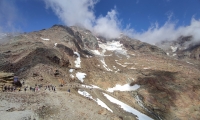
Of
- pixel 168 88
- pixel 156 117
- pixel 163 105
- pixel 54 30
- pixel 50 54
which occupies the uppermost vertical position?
pixel 54 30

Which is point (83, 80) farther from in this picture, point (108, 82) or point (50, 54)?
point (50, 54)

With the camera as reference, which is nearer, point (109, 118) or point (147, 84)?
point (109, 118)

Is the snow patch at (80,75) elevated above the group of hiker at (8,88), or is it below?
above

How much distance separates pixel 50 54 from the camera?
77.8 metres

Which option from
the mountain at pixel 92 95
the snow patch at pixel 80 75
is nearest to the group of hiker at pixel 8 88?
the mountain at pixel 92 95

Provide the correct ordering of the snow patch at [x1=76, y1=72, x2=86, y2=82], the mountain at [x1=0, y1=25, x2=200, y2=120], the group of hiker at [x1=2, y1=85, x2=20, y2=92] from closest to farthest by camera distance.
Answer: the mountain at [x1=0, y1=25, x2=200, y2=120] → the group of hiker at [x1=2, y1=85, x2=20, y2=92] → the snow patch at [x1=76, y1=72, x2=86, y2=82]

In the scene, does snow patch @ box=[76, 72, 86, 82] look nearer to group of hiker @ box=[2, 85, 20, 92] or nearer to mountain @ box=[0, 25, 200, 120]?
mountain @ box=[0, 25, 200, 120]

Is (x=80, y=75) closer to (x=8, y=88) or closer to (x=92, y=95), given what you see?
(x=92, y=95)

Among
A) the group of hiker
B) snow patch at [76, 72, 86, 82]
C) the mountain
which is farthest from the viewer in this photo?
snow patch at [76, 72, 86, 82]

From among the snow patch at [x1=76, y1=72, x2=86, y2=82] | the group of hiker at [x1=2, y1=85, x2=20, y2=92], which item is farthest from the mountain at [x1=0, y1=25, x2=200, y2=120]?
the group of hiker at [x1=2, y1=85, x2=20, y2=92]

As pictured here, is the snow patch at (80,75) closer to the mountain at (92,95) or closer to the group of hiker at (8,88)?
the mountain at (92,95)

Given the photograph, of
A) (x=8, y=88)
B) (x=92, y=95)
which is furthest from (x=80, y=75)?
(x=8, y=88)

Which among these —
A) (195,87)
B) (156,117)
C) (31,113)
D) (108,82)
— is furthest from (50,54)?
(195,87)

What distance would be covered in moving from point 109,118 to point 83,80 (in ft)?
133
